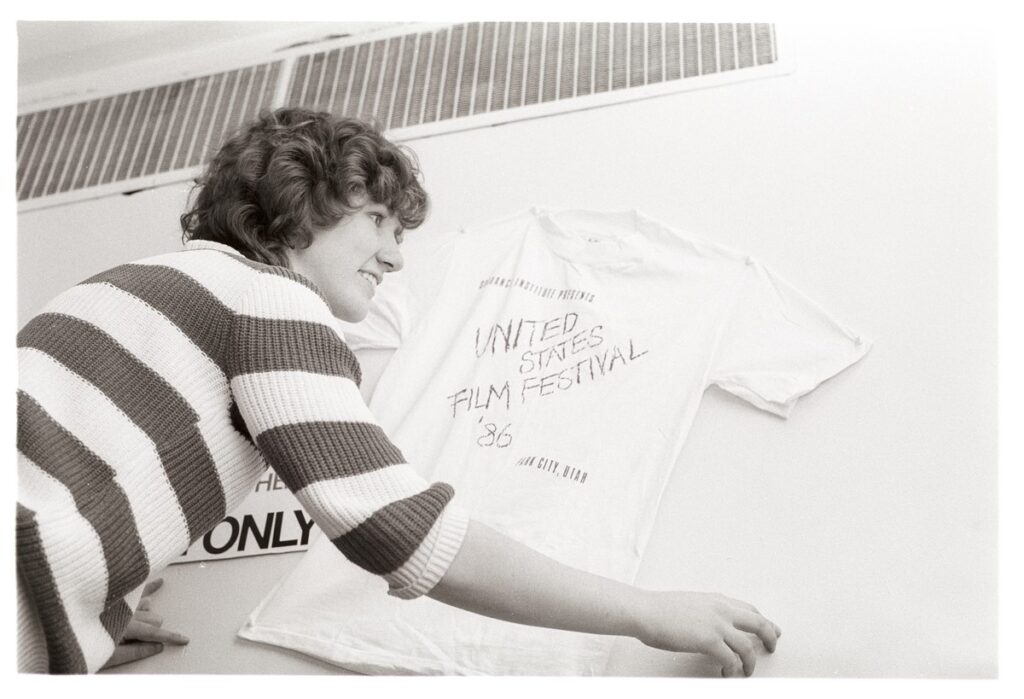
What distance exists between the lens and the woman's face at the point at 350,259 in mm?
854

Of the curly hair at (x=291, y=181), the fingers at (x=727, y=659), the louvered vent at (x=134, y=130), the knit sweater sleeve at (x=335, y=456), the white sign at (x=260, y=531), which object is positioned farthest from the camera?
the louvered vent at (x=134, y=130)

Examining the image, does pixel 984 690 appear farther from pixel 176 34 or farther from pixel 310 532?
pixel 176 34

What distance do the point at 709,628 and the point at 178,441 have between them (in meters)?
0.39

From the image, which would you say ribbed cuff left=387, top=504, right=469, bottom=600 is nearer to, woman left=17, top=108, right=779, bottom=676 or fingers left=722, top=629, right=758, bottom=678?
woman left=17, top=108, right=779, bottom=676

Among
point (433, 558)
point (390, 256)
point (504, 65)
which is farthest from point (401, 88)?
point (433, 558)

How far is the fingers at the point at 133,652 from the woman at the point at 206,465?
0.23m

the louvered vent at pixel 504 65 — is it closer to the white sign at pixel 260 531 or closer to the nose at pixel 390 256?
the nose at pixel 390 256

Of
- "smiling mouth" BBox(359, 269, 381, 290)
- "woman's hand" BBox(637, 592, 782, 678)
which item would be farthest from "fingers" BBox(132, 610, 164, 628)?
"woman's hand" BBox(637, 592, 782, 678)

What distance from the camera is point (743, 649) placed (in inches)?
29.9

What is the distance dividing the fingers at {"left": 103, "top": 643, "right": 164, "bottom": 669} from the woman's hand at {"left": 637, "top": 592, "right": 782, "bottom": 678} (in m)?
0.48

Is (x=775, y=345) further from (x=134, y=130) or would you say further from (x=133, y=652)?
(x=134, y=130)

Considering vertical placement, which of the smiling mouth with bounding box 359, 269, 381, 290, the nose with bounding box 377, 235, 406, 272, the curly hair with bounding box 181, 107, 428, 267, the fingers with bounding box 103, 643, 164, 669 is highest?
the curly hair with bounding box 181, 107, 428, 267

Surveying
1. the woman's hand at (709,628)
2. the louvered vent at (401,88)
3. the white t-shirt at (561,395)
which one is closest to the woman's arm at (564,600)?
the woman's hand at (709,628)

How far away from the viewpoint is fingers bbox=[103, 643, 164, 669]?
90 centimetres
